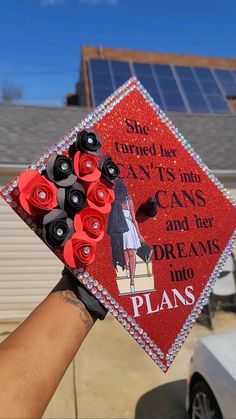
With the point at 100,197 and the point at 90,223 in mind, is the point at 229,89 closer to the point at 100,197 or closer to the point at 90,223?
the point at 100,197

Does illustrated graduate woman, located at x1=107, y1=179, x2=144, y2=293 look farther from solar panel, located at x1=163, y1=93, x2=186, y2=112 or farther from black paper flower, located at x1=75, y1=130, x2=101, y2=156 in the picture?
solar panel, located at x1=163, y1=93, x2=186, y2=112

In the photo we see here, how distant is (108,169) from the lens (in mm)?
1549

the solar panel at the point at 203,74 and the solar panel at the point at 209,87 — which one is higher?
the solar panel at the point at 203,74

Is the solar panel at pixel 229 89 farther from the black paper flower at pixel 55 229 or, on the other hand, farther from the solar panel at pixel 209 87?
the black paper flower at pixel 55 229

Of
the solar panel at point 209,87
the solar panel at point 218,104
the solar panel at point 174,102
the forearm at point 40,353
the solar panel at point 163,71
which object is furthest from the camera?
the solar panel at point 163,71

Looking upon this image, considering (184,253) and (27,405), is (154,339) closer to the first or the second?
(184,253)

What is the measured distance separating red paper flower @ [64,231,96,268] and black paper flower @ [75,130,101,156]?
0.34 m

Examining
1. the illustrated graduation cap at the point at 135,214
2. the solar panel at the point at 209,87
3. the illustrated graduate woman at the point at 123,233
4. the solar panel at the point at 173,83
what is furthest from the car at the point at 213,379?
the solar panel at the point at 209,87

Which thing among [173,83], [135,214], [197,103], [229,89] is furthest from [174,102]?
[135,214]

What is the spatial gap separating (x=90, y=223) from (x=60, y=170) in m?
→ 0.23

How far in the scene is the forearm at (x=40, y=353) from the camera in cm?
102

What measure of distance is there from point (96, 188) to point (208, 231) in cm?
67

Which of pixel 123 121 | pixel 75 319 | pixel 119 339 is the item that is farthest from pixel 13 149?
pixel 75 319

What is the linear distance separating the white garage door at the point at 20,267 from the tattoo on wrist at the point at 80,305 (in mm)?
5348
